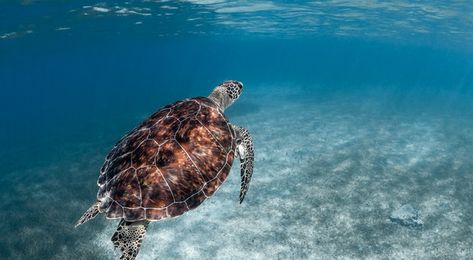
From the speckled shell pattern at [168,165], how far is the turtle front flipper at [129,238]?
319 millimetres

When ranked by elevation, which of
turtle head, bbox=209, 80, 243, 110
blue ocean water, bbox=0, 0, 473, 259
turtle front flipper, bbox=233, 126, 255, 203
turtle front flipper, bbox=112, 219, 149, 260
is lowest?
blue ocean water, bbox=0, 0, 473, 259

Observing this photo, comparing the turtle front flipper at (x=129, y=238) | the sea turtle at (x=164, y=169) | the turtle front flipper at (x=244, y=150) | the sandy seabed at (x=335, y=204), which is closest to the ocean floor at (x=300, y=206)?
the sandy seabed at (x=335, y=204)

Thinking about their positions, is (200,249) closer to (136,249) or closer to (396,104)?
(136,249)

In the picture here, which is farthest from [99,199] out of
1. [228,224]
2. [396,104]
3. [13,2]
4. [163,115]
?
[396,104]

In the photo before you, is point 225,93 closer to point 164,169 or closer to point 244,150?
point 244,150

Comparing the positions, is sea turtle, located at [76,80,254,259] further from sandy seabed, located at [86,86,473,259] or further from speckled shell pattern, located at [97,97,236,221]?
sandy seabed, located at [86,86,473,259]

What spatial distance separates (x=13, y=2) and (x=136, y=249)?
23.4 m

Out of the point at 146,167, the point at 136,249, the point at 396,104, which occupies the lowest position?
the point at 396,104

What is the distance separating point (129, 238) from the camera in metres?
5.11

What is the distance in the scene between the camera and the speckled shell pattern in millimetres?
5047

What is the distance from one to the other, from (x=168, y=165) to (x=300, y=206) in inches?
381

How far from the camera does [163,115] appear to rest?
626cm

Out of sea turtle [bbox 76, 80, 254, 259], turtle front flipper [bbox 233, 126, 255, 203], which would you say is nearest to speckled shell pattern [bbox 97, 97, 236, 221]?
sea turtle [bbox 76, 80, 254, 259]

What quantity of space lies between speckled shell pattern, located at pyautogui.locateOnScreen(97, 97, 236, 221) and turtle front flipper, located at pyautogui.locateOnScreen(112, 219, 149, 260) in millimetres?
319
